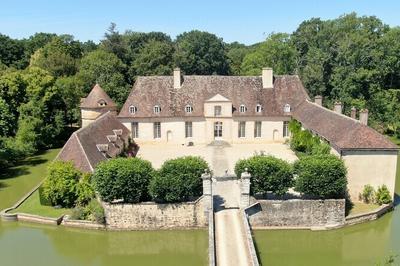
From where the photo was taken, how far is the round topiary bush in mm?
24125

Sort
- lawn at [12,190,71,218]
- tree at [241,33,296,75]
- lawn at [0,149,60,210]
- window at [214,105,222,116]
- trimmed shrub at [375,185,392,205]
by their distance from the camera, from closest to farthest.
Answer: lawn at [12,190,71,218], trimmed shrub at [375,185,392,205], lawn at [0,149,60,210], window at [214,105,222,116], tree at [241,33,296,75]

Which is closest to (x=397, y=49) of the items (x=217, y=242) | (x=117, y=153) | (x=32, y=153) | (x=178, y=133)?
(x=178, y=133)

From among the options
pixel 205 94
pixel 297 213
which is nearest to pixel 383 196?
pixel 297 213

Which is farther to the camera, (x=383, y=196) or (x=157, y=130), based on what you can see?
(x=157, y=130)

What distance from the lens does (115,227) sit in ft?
81.6

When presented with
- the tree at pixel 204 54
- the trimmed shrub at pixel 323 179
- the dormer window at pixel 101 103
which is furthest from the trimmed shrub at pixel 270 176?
the tree at pixel 204 54

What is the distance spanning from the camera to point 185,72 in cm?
7625

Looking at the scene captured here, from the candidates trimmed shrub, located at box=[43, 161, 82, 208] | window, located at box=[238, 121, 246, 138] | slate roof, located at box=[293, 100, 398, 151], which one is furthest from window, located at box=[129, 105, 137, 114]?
trimmed shrub, located at box=[43, 161, 82, 208]

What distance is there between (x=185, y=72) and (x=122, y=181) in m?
54.1

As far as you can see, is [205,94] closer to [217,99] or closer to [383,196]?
[217,99]

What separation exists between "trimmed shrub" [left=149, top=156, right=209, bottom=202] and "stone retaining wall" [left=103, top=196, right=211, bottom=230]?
2.02ft

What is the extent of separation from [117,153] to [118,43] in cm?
3790

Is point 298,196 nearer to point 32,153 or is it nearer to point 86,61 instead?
point 32,153

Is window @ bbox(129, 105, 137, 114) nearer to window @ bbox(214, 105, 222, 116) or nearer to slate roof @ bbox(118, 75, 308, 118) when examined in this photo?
slate roof @ bbox(118, 75, 308, 118)
